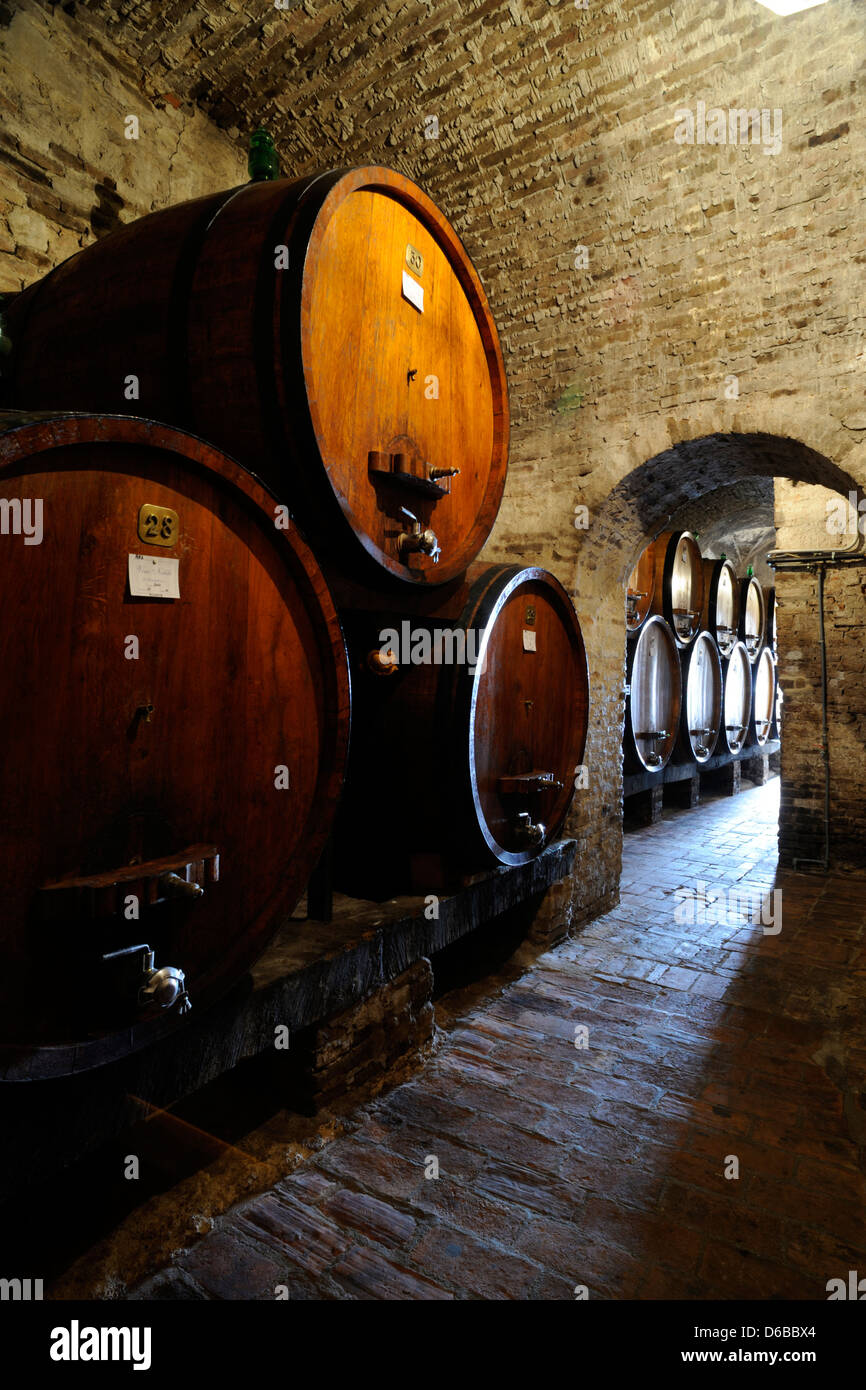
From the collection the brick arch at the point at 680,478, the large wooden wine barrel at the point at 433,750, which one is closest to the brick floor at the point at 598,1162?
the large wooden wine barrel at the point at 433,750

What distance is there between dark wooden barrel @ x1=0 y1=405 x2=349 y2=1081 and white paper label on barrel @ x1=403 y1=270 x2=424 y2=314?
1.09 meters

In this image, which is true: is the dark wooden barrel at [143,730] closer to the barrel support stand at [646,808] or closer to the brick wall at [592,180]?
the brick wall at [592,180]

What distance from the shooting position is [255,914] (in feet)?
5.29

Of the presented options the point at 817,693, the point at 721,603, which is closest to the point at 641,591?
the point at 817,693

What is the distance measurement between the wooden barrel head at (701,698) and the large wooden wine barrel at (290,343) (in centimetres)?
571

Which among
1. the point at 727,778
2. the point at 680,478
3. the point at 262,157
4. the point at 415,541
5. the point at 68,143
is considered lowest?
the point at 727,778

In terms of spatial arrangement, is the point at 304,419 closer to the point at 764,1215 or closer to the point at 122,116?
the point at 122,116

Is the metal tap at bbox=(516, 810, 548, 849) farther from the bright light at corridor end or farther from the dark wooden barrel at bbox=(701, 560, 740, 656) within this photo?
the dark wooden barrel at bbox=(701, 560, 740, 656)

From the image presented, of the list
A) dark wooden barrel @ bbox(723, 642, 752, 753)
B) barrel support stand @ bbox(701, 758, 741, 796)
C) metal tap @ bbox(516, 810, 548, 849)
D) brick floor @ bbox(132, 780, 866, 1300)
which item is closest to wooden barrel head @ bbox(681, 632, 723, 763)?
dark wooden barrel @ bbox(723, 642, 752, 753)

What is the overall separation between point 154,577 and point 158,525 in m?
0.11

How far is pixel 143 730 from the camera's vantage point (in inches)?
53.4

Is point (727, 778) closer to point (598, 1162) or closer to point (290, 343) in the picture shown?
point (598, 1162)
